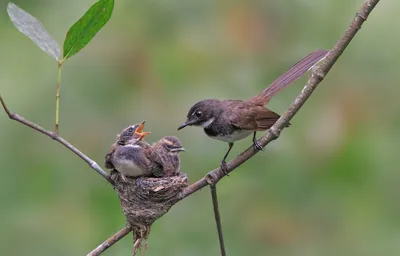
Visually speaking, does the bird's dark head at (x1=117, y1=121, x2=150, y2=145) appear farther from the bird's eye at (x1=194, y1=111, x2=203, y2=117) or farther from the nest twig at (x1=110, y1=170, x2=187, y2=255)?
the bird's eye at (x1=194, y1=111, x2=203, y2=117)

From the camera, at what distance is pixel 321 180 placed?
4.34 metres

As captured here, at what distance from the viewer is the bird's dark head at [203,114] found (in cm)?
326

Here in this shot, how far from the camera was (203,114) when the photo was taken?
327 centimetres

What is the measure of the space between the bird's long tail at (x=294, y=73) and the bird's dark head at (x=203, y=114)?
202 millimetres

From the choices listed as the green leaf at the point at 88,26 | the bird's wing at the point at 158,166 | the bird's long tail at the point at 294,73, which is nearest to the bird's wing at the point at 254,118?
the bird's long tail at the point at 294,73

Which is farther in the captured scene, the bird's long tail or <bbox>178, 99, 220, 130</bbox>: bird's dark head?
<bbox>178, 99, 220, 130</bbox>: bird's dark head

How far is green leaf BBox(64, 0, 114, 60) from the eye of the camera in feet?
6.48

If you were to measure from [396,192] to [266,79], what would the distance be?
111cm

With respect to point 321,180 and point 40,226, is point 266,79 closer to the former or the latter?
point 321,180

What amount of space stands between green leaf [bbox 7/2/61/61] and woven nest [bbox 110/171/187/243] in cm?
88

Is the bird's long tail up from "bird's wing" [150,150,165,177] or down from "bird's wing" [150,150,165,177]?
up

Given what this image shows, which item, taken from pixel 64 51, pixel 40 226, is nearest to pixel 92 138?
pixel 40 226

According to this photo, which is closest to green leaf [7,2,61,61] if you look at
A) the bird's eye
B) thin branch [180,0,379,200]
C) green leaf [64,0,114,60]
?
green leaf [64,0,114,60]

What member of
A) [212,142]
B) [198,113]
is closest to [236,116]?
[198,113]
